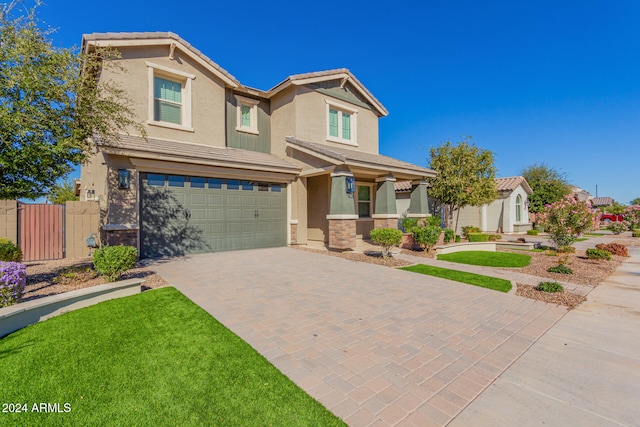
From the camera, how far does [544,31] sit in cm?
1318

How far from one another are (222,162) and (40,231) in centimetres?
635

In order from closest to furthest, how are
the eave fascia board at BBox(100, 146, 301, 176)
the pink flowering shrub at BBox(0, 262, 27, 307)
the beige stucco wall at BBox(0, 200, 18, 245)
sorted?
the pink flowering shrub at BBox(0, 262, 27, 307) → the eave fascia board at BBox(100, 146, 301, 176) → the beige stucco wall at BBox(0, 200, 18, 245)

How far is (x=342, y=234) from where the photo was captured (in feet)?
38.0

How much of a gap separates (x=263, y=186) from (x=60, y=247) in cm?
727

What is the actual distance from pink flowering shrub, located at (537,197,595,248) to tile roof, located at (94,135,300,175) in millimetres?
11124

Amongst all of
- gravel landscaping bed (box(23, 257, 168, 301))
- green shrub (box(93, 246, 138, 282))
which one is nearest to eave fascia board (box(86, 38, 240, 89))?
gravel landscaping bed (box(23, 257, 168, 301))

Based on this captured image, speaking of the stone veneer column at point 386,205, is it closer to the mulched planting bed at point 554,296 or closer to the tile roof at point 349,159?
the tile roof at point 349,159

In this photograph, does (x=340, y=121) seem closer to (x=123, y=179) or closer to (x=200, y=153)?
(x=200, y=153)

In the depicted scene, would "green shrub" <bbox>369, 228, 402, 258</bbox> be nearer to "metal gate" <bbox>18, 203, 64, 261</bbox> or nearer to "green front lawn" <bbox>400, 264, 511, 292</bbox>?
"green front lawn" <bbox>400, 264, 511, 292</bbox>

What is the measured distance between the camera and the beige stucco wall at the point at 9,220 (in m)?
9.10

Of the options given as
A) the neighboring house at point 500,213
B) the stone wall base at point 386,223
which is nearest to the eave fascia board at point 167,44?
the stone wall base at point 386,223

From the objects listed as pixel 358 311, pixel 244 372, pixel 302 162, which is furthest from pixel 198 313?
pixel 302 162

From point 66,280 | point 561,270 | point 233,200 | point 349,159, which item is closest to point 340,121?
point 349,159

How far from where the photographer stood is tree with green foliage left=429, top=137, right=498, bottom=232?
16344mm
